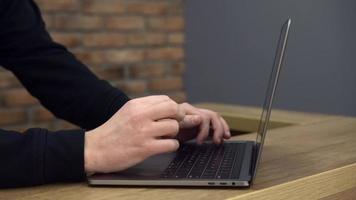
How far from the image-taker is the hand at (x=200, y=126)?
1.14 m

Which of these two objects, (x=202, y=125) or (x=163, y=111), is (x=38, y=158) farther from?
(x=202, y=125)

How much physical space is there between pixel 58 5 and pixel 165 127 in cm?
169

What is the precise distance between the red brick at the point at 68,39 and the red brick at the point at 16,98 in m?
0.25

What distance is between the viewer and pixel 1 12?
1.35 meters

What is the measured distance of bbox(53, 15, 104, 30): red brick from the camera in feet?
8.04

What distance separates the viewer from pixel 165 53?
112 inches

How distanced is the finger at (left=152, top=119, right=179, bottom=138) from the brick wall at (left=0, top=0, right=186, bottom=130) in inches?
62.4

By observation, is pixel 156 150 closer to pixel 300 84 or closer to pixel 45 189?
pixel 45 189

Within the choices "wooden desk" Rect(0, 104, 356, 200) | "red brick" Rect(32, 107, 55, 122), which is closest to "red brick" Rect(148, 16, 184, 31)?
"red brick" Rect(32, 107, 55, 122)

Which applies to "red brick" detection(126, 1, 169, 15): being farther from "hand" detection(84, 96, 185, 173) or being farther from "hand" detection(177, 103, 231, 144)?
"hand" detection(84, 96, 185, 173)

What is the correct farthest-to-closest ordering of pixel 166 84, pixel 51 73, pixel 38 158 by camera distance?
pixel 166 84
pixel 51 73
pixel 38 158

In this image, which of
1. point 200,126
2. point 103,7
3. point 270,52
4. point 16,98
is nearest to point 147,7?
point 103,7

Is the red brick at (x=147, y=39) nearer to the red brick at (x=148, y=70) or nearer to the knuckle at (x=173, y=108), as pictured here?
the red brick at (x=148, y=70)

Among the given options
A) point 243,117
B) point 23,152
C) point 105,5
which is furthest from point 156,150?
point 105,5
